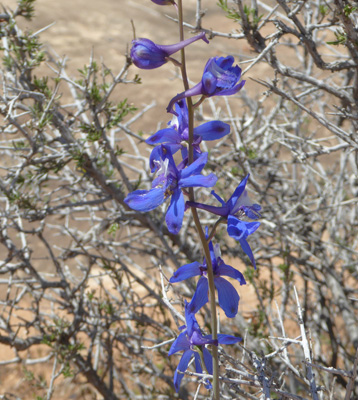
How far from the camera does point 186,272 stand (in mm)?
1127

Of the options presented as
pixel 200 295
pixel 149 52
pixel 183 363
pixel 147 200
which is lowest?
pixel 183 363

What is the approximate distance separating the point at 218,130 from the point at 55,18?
31.6 feet

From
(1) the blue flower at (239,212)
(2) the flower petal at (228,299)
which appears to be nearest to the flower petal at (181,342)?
(2) the flower petal at (228,299)

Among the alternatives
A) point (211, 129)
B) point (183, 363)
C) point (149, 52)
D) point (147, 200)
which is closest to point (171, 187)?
point (147, 200)

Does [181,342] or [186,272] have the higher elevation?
[186,272]

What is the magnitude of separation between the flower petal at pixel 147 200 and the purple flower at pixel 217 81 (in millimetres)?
181

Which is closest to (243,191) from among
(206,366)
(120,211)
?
(206,366)

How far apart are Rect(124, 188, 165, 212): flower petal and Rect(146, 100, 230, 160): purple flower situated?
0.11 meters

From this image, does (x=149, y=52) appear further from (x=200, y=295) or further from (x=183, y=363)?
(x=183, y=363)

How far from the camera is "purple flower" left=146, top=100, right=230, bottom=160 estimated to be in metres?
1.12

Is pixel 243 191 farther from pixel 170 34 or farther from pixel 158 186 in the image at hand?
pixel 170 34

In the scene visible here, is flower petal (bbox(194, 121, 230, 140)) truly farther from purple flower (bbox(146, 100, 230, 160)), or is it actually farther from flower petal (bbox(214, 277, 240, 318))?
flower petal (bbox(214, 277, 240, 318))

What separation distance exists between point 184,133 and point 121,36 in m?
9.51

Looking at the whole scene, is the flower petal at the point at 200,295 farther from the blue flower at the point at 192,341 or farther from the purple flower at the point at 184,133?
the purple flower at the point at 184,133
